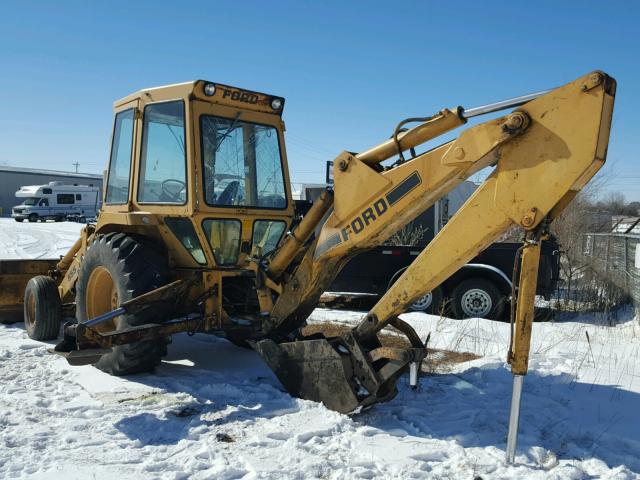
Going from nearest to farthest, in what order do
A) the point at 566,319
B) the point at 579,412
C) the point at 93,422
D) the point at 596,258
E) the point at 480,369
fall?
the point at 93,422 < the point at 579,412 < the point at 480,369 < the point at 566,319 < the point at 596,258

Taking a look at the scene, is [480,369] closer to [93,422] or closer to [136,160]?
[93,422]

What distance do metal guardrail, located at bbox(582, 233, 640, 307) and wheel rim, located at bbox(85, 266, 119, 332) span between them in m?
7.63

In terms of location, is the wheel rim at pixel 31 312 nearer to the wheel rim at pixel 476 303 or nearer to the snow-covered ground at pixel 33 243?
the wheel rim at pixel 476 303

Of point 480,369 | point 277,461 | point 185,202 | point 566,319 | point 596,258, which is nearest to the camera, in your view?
point 277,461

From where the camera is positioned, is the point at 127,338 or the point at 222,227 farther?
the point at 222,227

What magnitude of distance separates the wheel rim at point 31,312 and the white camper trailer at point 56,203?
99.8ft

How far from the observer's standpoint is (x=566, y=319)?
931cm

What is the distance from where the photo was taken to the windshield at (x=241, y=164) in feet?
17.4

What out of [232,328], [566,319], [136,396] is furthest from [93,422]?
[566,319]

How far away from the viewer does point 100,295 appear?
573cm

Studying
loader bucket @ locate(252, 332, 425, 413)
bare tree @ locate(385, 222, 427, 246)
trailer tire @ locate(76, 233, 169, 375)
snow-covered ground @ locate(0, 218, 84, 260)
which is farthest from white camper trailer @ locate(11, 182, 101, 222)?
loader bucket @ locate(252, 332, 425, 413)

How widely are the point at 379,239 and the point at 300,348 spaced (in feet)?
A: 3.56

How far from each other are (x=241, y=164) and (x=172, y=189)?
0.71 m

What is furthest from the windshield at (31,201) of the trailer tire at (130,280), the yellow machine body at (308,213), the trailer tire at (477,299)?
the trailer tire at (130,280)
